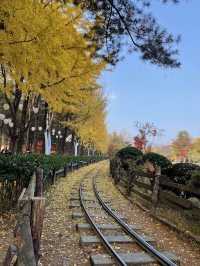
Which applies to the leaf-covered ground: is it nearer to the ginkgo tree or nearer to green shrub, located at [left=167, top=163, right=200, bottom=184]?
green shrub, located at [left=167, top=163, right=200, bottom=184]

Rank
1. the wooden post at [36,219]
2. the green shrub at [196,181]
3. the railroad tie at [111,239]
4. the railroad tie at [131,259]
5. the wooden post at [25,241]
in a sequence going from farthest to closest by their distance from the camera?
the green shrub at [196,181]
the railroad tie at [111,239]
the railroad tie at [131,259]
the wooden post at [36,219]
the wooden post at [25,241]

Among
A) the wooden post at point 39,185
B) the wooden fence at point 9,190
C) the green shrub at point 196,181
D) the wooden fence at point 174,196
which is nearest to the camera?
the wooden post at point 39,185

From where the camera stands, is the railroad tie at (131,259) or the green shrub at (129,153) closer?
the railroad tie at (131,259)

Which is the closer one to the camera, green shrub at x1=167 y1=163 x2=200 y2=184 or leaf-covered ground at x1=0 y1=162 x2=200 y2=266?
leaf-covered ground at x1=0 y1=162 x2=200 y2=266

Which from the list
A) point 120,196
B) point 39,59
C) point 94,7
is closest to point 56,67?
point 39,59

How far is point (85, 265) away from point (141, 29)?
512 centimetres

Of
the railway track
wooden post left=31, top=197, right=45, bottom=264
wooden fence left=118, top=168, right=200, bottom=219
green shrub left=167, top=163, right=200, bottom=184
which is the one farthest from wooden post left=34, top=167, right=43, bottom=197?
green shrub left=167, top=163, right=200, bottom=184

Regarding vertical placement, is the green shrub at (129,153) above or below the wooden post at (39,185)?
above

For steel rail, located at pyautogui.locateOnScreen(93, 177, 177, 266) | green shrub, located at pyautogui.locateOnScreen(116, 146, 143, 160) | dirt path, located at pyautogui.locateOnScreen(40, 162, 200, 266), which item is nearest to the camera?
steel rail, located at pyautogui.locateOnScreen(93, 177, 177, 266)

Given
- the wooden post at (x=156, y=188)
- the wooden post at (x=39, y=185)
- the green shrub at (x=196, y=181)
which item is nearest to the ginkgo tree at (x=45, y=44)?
the wooden post at (x=39, y=185)

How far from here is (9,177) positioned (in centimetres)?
1023

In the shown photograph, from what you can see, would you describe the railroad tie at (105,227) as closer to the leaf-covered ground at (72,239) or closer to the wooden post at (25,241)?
the leaf-covered ground at (72,239)

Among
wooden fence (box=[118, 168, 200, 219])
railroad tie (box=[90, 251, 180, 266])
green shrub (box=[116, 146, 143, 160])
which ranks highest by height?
green shrub (box=[116, 146, 143, 160])

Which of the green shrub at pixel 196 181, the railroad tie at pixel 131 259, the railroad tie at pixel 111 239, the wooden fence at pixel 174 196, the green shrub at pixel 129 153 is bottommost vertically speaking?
the railroad tie at pixel 131 259
